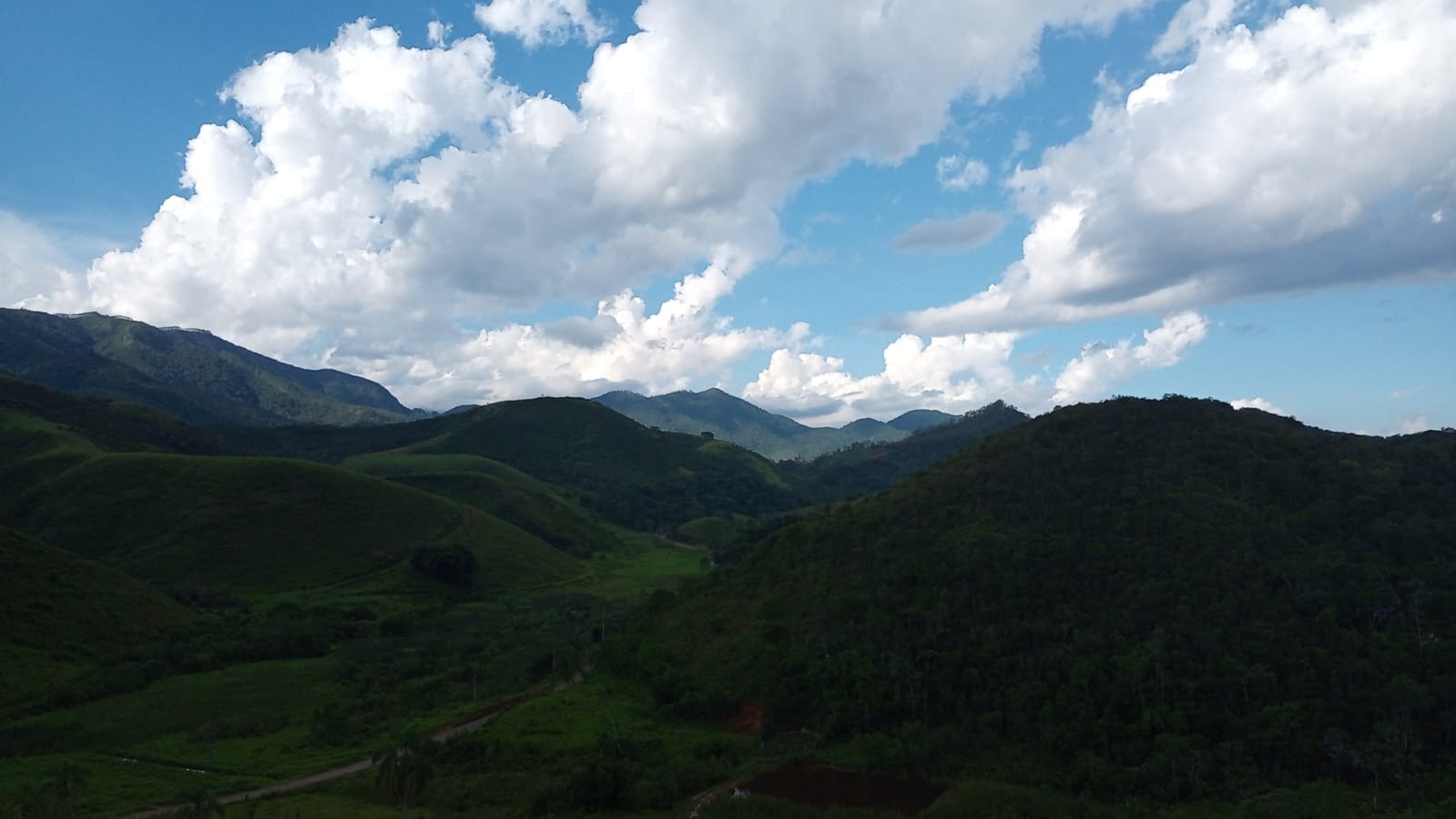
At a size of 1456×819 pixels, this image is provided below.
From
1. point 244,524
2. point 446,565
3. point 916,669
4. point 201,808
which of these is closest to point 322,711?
point 201,808

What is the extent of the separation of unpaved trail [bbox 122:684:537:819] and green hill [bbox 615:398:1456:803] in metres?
10.8

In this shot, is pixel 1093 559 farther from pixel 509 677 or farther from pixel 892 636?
pixel 509 677

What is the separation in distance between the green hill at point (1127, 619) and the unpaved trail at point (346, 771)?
10805mm

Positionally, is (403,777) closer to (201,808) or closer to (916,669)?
(201,808)

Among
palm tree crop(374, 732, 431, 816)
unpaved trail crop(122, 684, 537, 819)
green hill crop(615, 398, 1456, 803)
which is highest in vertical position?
green hill crop(615, 398, 1456, 803)

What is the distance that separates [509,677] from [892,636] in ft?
118

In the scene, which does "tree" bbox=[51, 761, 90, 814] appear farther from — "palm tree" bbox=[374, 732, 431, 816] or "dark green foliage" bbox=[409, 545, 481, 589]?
"dark green foliage" bbox=[409, 545, 481, 589]

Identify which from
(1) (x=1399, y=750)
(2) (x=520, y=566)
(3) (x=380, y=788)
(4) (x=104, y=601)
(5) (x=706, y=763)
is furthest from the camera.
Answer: (2) (x=520, y=566)

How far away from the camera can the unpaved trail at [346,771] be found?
43125mm

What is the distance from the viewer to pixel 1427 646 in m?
45.3

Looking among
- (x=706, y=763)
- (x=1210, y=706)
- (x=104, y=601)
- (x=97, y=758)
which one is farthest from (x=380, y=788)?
(x=104, y=601)

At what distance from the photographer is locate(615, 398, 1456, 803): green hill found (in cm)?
4266

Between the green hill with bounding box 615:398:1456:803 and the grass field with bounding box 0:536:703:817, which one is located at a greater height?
the green hill with bounding box 615:398:1456:803

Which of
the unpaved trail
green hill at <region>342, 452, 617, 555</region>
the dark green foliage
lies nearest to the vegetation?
the unpaved trail
